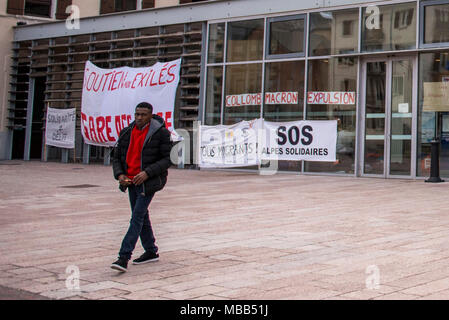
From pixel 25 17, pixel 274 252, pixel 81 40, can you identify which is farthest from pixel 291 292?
pixel 25 17

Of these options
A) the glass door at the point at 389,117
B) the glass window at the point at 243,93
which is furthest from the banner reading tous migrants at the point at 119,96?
the glass door at the point at 389,117

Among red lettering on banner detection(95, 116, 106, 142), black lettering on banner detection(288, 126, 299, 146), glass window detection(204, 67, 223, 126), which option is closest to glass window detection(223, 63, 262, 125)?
glass window detection(204, 67, 223, 126)

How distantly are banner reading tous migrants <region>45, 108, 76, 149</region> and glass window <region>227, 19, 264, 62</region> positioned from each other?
25.8ft

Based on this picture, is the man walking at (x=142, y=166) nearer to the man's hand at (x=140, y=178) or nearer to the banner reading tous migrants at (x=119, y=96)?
the man's hand at (x=140, y=178)

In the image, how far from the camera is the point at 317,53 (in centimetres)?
2020

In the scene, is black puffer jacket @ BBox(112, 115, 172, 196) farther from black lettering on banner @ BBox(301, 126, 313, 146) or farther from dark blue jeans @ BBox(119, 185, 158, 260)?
black lettering on banner @ BBox(301, 126, 313, 146)

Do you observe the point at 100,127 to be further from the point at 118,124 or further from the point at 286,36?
the point at 286,36

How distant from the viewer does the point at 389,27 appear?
18750mm

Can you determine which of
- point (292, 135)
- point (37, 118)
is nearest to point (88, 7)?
point (37, 118)

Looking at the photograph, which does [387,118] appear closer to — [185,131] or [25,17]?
[185,131]

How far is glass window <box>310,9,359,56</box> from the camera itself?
19.5 metres

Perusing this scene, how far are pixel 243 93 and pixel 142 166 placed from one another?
15.6 m

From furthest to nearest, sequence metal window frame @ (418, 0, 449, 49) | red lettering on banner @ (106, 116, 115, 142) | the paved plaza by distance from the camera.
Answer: red lettering on banner @ (106, 116, 115, 142) → metal window frame @ (418, 0, 449, 49) → the paved plaza
